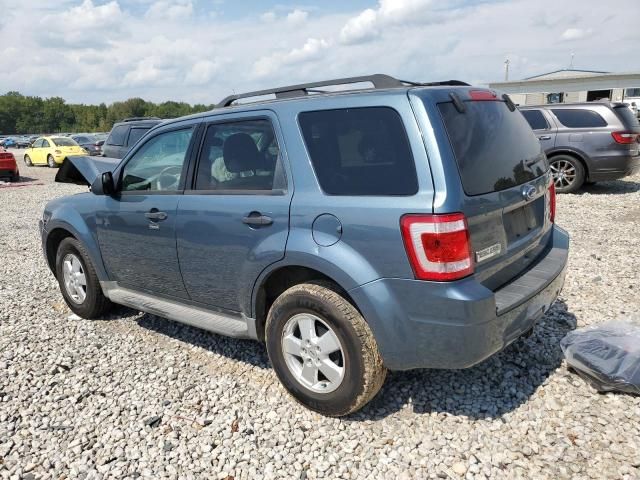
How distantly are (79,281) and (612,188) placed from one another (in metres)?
10.6

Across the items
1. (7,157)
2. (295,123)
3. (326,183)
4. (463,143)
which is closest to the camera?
(463,143)

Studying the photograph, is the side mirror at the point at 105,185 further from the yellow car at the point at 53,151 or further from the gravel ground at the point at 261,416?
the yellow car at the point at 53,151

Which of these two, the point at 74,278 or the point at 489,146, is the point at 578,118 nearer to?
the point at 489,146

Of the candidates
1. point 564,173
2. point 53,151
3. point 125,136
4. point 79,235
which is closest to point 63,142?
point 53,151

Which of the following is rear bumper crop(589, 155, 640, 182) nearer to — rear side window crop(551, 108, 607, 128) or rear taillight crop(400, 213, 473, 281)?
rear side window crop(551, 108, 607, 128)

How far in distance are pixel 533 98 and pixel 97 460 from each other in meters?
40.3

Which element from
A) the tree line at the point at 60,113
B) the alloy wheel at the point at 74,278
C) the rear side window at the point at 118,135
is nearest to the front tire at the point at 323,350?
the alloy wheel at the point at 74,278

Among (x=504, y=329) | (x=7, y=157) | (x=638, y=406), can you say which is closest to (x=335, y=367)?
(x=504, y=329)

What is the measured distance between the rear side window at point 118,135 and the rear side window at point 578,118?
10063 millimetres

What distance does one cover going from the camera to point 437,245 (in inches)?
94.9

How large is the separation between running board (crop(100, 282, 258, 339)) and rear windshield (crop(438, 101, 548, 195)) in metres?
1.64

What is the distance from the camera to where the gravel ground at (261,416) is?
2.62 meters

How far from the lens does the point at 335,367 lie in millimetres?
2873

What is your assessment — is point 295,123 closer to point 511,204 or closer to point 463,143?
point 463,143
